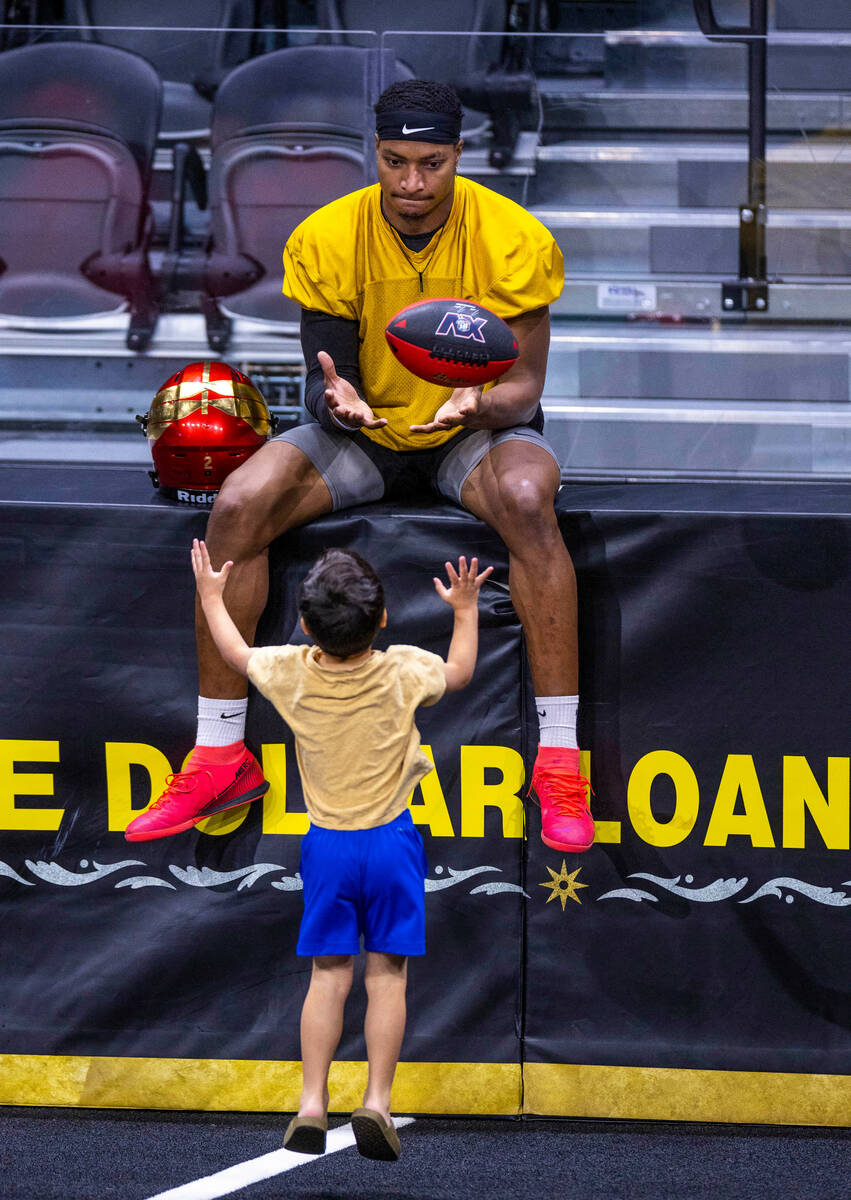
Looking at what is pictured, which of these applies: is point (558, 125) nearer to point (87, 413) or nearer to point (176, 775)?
point (87, 413)

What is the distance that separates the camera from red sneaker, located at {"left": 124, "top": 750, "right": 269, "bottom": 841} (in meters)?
2.73

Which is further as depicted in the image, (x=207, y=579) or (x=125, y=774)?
(x=125, y=774)

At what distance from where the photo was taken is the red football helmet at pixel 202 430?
3.00 meters

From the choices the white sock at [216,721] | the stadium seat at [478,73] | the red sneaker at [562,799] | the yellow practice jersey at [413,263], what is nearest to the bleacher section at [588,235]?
the stadium seat at [478,73]

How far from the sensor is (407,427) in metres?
2.99

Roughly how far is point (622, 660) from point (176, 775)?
103 cm

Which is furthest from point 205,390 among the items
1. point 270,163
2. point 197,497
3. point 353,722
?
point 270,163

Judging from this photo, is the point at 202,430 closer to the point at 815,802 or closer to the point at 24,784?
the point at 24,784

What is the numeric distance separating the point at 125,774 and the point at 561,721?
103 cm

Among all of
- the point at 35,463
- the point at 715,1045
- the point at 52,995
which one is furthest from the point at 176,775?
the point at 35,463

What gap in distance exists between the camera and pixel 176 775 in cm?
283

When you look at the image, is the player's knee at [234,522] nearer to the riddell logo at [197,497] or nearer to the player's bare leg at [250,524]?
the player's bare leg at [250,524]

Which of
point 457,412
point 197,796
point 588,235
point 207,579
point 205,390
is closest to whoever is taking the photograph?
point 207,579

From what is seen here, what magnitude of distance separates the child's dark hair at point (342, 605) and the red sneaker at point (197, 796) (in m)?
0.68
